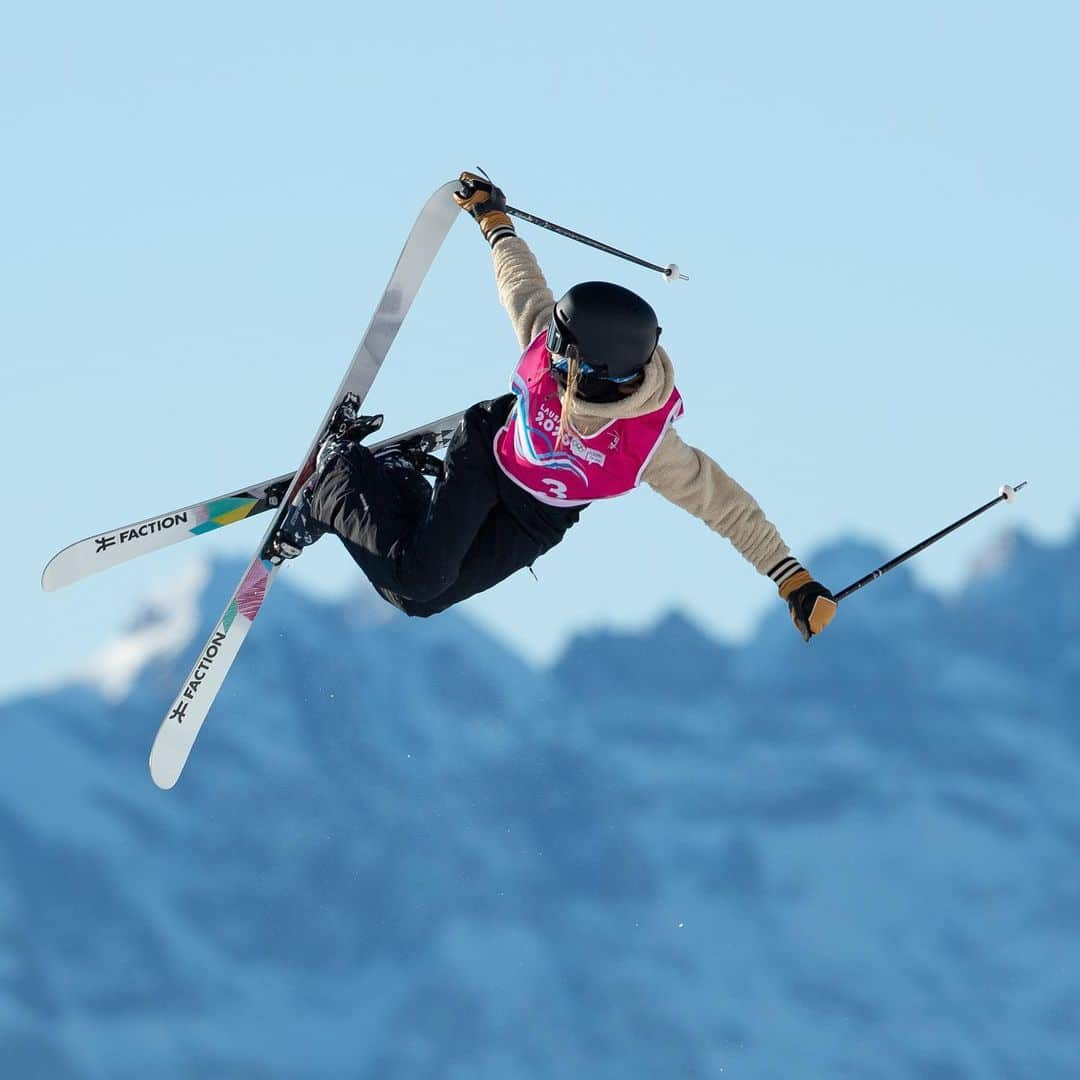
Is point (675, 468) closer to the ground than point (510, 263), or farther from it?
closer to the ground

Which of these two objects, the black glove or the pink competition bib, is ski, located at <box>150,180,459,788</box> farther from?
the pink competition bib

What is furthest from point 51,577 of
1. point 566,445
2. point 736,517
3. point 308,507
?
point 736,517

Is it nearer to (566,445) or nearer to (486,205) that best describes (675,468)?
(566,445)

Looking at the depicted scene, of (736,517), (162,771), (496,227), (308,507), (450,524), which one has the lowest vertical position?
(736,517)

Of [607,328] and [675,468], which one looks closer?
[607,328]

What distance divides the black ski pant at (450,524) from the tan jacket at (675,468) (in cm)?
43

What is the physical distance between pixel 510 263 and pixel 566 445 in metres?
1.09

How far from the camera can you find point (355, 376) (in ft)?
37.0

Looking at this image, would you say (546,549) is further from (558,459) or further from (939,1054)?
(939,1054)

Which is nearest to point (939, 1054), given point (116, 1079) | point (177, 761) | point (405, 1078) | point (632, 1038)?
point (632, 1038)

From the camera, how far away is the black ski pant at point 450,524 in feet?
31.5

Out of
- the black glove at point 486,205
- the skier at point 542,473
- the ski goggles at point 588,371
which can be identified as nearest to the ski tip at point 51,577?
the skier at point 542,473

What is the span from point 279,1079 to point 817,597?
63.9 meters

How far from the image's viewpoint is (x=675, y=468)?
947 cm
